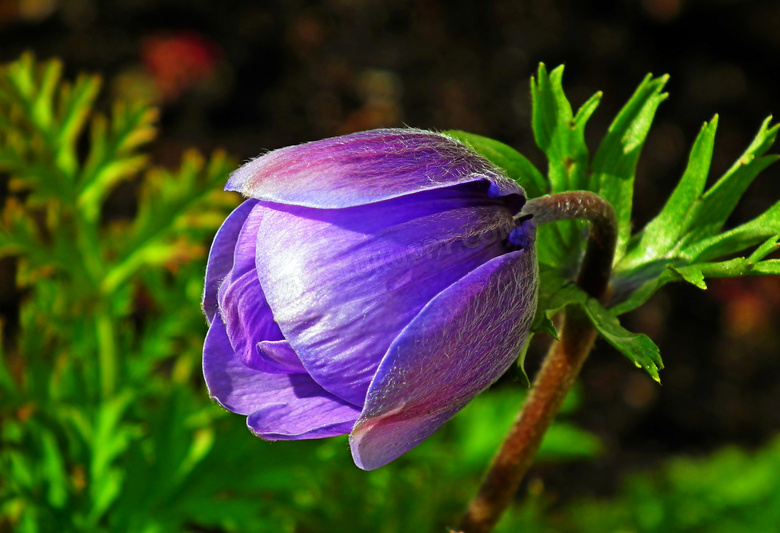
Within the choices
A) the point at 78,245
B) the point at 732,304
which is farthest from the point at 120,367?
the point at 732,304

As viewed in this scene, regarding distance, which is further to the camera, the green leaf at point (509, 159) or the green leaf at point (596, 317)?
the green leaf at point (509, 159)

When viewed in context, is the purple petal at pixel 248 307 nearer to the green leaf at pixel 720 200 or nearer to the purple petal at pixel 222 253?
the purple petal at pixel 222 253

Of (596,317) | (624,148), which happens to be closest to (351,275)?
(596,317)

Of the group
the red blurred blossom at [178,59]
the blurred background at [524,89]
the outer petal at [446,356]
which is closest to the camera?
the outer petal at [446,356]

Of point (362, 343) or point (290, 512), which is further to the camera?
point (290, 512)

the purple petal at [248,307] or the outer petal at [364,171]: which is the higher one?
the outer petal at [364,171]

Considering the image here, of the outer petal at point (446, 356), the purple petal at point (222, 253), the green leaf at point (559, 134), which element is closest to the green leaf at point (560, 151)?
the green leaf at point (559, 134)

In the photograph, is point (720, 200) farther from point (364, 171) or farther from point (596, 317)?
point (364, 171)

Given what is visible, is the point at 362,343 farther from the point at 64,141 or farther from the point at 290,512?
the point at 64,141

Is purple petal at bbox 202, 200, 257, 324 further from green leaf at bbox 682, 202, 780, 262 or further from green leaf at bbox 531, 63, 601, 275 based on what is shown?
green leaf at bbox 682, 202, 780, 262
